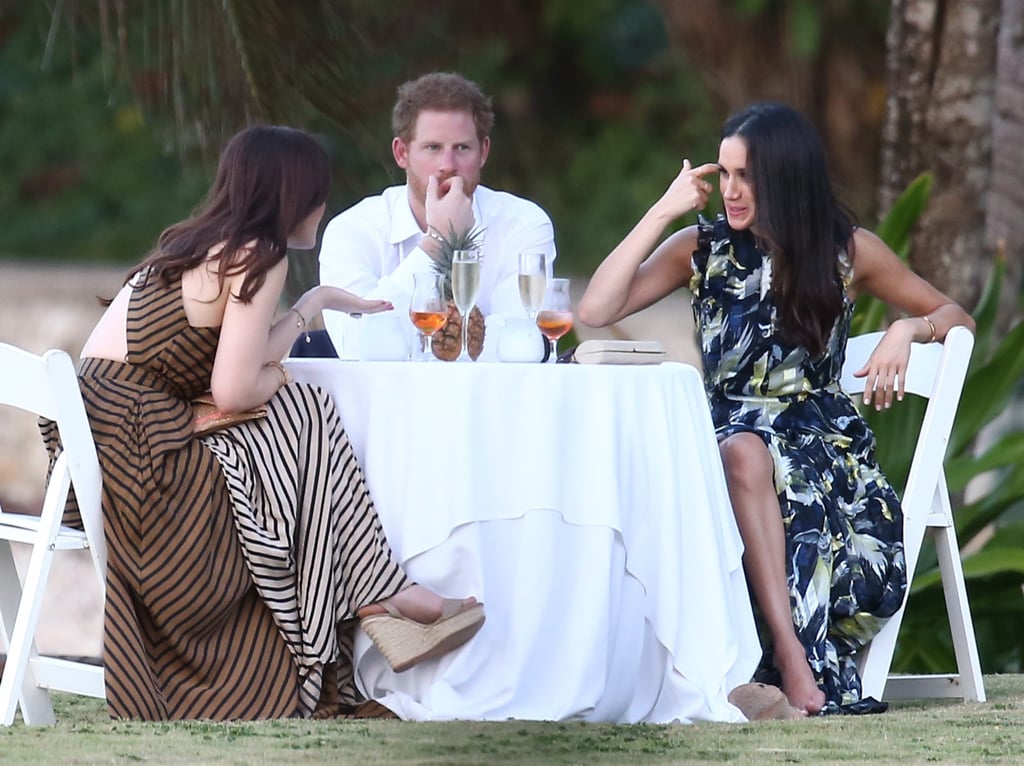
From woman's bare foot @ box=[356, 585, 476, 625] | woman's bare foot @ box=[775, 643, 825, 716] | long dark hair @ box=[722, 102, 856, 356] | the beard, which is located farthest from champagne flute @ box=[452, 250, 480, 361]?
woman's bare foot @ box=[775, 643, 825, 716]

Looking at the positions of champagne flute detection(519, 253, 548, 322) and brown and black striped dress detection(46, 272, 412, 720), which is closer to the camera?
brown and black striped dress detection(46, 272, 412, 720)

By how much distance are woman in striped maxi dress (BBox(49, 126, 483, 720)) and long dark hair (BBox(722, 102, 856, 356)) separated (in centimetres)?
92

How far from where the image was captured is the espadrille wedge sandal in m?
2.98

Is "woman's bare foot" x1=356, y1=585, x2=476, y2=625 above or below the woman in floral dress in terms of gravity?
below

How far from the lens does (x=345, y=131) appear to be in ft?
16.1

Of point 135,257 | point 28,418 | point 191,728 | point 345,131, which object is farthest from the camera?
point 135,257

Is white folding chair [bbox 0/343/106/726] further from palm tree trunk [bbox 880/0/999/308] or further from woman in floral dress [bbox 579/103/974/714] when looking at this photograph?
palm tree trunk [bbox 880/0/999/308]

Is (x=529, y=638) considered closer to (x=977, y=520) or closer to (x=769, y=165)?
(x=769, y=165)

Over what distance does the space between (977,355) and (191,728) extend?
116 inches

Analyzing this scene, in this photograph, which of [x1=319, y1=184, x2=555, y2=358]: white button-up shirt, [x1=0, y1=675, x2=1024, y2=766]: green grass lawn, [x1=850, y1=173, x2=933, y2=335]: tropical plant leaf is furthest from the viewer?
[x1=850, y1=173, x2=933, y2=335]: tropical plant leaf

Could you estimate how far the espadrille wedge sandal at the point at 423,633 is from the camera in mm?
2982

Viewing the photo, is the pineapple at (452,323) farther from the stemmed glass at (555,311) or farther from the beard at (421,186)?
the beard at (421,186)

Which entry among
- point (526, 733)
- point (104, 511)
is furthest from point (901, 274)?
point (104, 511)

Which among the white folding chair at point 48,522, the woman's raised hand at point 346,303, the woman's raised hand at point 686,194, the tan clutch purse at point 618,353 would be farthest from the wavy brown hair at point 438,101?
the white folding chair at point 48,522
